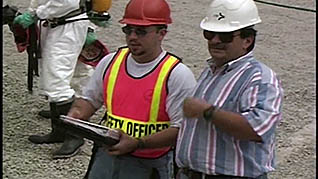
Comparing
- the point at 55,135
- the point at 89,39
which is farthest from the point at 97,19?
the point at 55,135

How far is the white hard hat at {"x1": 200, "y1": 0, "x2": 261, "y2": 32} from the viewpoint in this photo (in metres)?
3.20

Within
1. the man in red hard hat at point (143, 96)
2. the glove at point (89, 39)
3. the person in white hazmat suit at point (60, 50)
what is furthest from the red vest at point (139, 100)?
the glove at point (89, 39)

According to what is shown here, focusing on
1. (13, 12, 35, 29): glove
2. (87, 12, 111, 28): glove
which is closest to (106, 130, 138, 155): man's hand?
(87, 12, 111, 28): glove

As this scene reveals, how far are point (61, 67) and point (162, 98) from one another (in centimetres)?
230

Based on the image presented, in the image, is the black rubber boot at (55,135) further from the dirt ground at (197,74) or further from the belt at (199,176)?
the belt at (199,176)

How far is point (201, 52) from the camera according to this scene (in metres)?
9.09

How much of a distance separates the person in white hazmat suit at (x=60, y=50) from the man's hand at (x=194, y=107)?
245cm

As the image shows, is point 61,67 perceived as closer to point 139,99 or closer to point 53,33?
point 53,33

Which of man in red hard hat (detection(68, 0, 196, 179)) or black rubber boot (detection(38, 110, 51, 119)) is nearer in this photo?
man in red hard hat (detection(68, 0, 196, 179))

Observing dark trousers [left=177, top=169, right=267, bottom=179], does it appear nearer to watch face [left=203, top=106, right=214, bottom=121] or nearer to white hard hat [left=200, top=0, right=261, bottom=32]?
watch face [left=203, top=106, right=214, bottom=121]

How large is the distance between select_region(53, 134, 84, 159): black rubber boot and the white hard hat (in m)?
2.49

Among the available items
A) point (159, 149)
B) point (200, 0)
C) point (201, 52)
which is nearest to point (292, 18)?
point (200, 0)

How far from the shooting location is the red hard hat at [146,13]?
3.45m

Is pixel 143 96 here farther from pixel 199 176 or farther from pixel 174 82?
pixel 199 176
